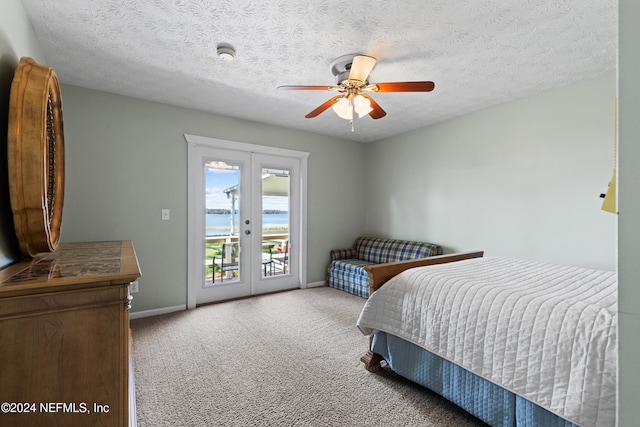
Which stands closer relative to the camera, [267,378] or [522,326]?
[522,326]

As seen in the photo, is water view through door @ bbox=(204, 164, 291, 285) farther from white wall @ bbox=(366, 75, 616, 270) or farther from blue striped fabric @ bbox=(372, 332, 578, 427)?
blue striped fabric @ bbox=(372, 332, 578, 427)

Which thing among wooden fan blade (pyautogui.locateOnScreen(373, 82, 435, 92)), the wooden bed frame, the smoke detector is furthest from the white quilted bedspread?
the smoke detector

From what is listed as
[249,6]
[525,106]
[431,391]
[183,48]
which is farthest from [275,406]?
[525,106]

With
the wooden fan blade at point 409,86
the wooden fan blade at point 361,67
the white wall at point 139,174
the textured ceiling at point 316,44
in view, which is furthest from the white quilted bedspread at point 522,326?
the white wall at point 139,174

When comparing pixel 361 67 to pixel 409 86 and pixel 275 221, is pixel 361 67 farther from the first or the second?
pixel 275 221

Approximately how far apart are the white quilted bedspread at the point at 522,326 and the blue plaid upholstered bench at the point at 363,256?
1809 millimetres

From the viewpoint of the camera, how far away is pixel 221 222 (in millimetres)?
3797

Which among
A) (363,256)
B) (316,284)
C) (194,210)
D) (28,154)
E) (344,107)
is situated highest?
(344,107)

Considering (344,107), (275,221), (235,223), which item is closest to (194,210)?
(235,223)

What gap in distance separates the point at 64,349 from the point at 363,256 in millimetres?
4125

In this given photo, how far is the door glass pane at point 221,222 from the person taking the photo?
372 centimetres

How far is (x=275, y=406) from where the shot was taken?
180cm

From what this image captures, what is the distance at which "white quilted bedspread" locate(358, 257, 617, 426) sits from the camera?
1.19 m

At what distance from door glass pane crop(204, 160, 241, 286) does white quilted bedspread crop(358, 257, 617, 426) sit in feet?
7.62
